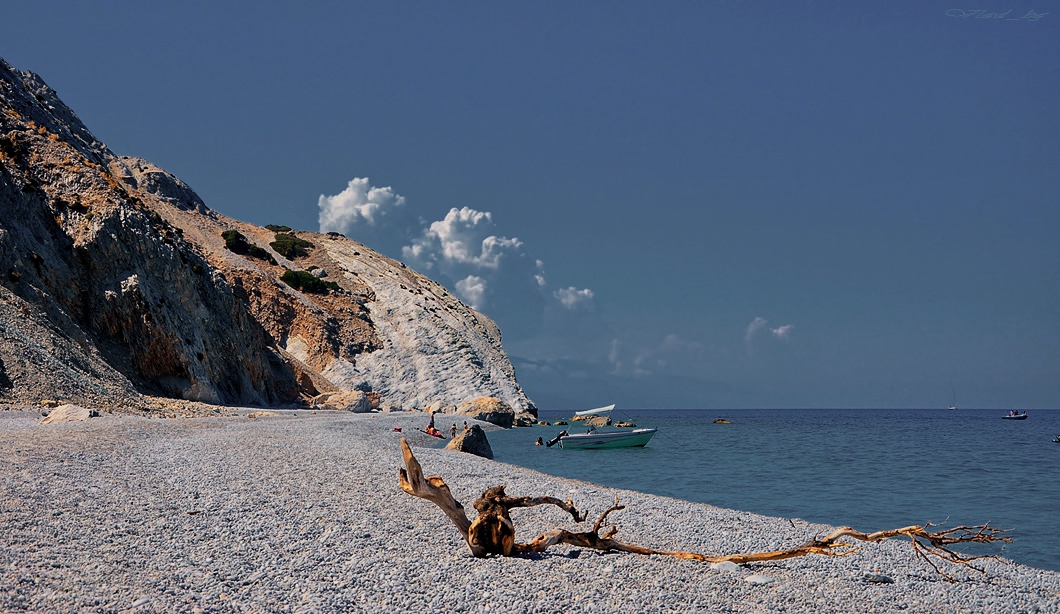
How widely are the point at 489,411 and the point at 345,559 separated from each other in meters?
53.9

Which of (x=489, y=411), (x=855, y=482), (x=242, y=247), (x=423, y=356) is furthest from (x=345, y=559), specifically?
(x=242, y=247)

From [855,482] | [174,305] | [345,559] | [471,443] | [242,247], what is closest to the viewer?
[345,559]

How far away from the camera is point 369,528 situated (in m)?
9.72

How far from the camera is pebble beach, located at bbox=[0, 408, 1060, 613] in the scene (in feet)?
21.4

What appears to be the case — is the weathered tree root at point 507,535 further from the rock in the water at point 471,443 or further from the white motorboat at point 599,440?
the white motorboat at point 599,440

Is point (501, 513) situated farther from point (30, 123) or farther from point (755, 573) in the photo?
point (30, 123)

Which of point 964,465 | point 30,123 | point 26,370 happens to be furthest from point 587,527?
point 30,123

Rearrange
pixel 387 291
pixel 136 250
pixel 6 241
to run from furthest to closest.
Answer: pixel 387 291 → pixel 136 250 → pixel 6 241

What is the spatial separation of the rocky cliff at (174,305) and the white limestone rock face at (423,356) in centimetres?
18

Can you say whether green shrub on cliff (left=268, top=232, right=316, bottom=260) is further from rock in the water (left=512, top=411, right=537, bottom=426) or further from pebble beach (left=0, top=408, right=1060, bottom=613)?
pebble beach (left=0, top=408, right=1060, bottom=613)

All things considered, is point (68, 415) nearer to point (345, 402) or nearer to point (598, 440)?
point (598, 440)

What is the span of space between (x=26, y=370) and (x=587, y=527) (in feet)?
82.3

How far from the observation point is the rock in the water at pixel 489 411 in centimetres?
6144

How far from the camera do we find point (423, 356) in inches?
2805
